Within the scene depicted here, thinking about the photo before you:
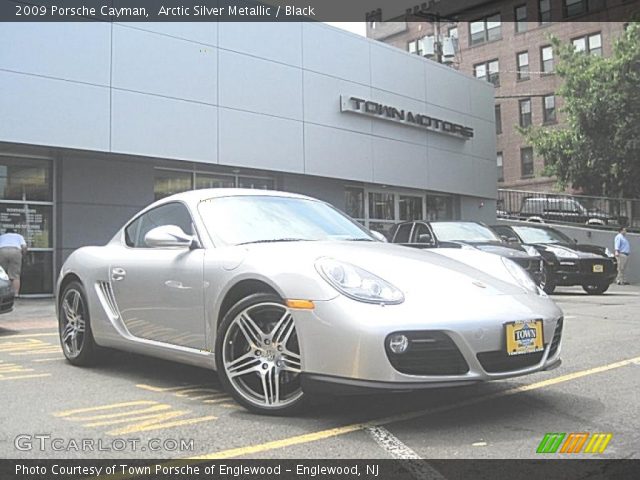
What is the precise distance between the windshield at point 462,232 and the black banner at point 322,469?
9283mm

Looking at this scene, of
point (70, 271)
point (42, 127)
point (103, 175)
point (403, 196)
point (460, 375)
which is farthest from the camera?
point (403, 196)

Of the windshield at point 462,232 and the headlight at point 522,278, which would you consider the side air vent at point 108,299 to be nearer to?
the headlight at point 522,278

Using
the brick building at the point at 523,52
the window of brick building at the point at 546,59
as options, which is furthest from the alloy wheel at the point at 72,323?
the window of brick building at the point at 546,59

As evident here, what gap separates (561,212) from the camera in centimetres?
2617

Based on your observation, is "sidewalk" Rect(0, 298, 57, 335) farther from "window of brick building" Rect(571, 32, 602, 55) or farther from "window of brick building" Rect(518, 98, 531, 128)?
"window of brick building" Rect(518, 98, 531, 128)

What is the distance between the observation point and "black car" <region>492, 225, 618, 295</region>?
47.3 feet

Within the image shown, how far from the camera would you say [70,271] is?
19.2ft

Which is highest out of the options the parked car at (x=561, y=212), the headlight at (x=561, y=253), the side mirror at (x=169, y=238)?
the parked car at (x=561, y=212)

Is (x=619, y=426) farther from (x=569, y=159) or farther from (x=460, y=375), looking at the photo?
(x=569, y=159)

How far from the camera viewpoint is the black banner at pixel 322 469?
299cm

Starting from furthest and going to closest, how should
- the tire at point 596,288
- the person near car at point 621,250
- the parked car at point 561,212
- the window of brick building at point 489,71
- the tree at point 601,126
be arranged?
1. the window of brick building at point 489,71
2. the parked car at point 561,212
3. the tree at point 601,126
4. the person near car at point 621,250
5. the tire at point 596,288

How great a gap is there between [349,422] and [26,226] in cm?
1187

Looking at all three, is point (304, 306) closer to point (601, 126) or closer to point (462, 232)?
point (462, 232)

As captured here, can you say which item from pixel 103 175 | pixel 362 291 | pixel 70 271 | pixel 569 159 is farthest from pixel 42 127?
pixel 569 159
